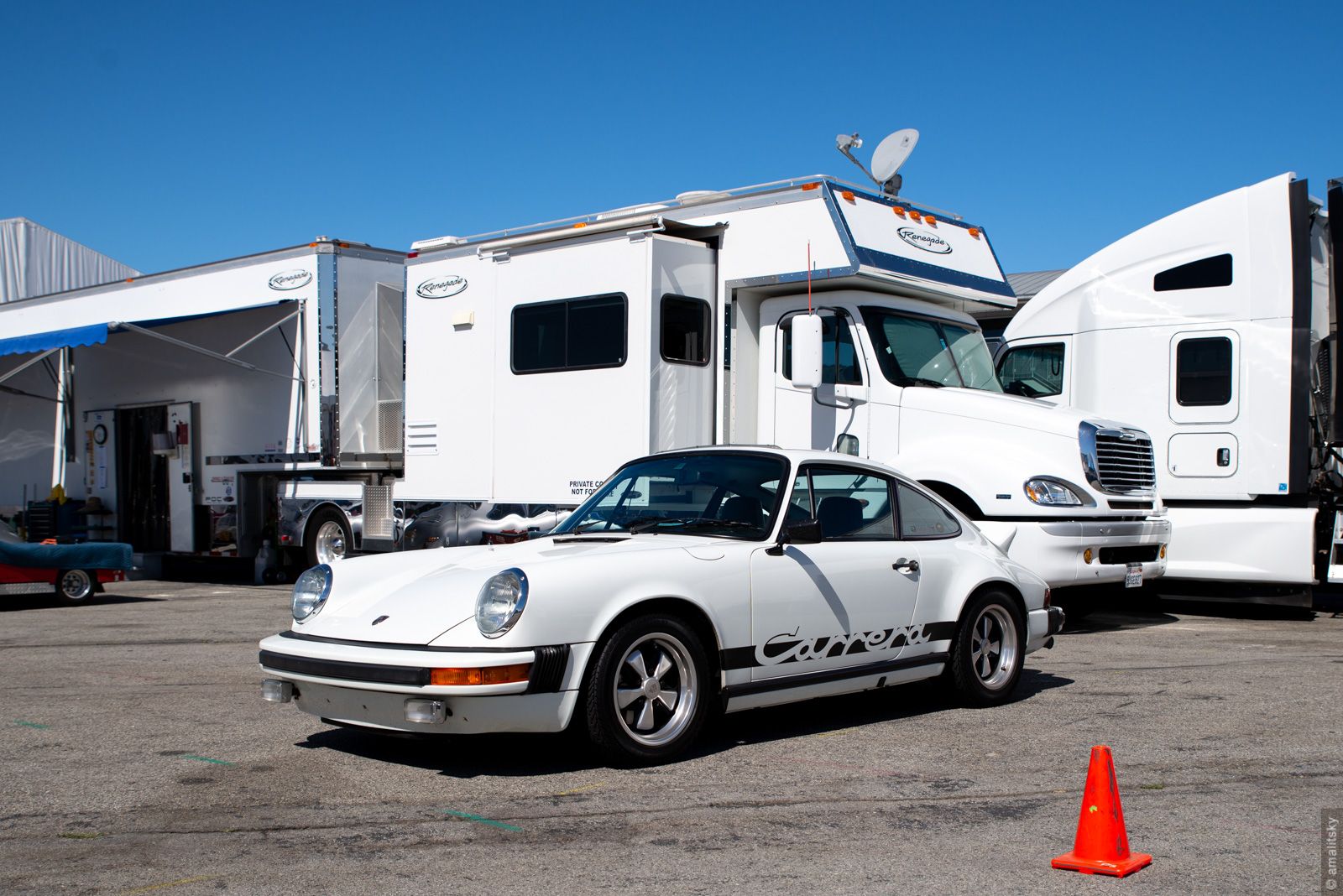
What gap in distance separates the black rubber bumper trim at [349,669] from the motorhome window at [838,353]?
19.8 ft

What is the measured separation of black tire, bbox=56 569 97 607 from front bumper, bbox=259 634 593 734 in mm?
9974

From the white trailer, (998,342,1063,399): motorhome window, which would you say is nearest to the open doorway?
the white trailer

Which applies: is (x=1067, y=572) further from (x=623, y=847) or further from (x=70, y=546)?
(x=70, y=546)

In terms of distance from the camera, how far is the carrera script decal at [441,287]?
1272 cm

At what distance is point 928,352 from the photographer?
1124 cm

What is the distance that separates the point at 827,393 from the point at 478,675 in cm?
621

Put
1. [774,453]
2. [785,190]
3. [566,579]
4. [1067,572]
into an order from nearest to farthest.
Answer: [566,579] < [774,453] < [1067,572] < [785,190]

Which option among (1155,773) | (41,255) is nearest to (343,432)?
(1155,773)

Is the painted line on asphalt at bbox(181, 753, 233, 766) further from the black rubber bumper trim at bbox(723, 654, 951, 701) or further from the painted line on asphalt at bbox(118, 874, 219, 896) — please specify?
the black rubber bumper trim at bbox(723, 654, 951, 701)

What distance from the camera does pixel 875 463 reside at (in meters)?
7.31

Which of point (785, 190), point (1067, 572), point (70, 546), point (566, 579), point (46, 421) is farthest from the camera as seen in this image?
point (46, 421)

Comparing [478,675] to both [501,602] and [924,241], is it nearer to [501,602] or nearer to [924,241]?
[501,602]

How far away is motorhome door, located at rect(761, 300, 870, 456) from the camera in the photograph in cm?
1084

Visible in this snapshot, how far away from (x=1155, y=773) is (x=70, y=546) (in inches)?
477
